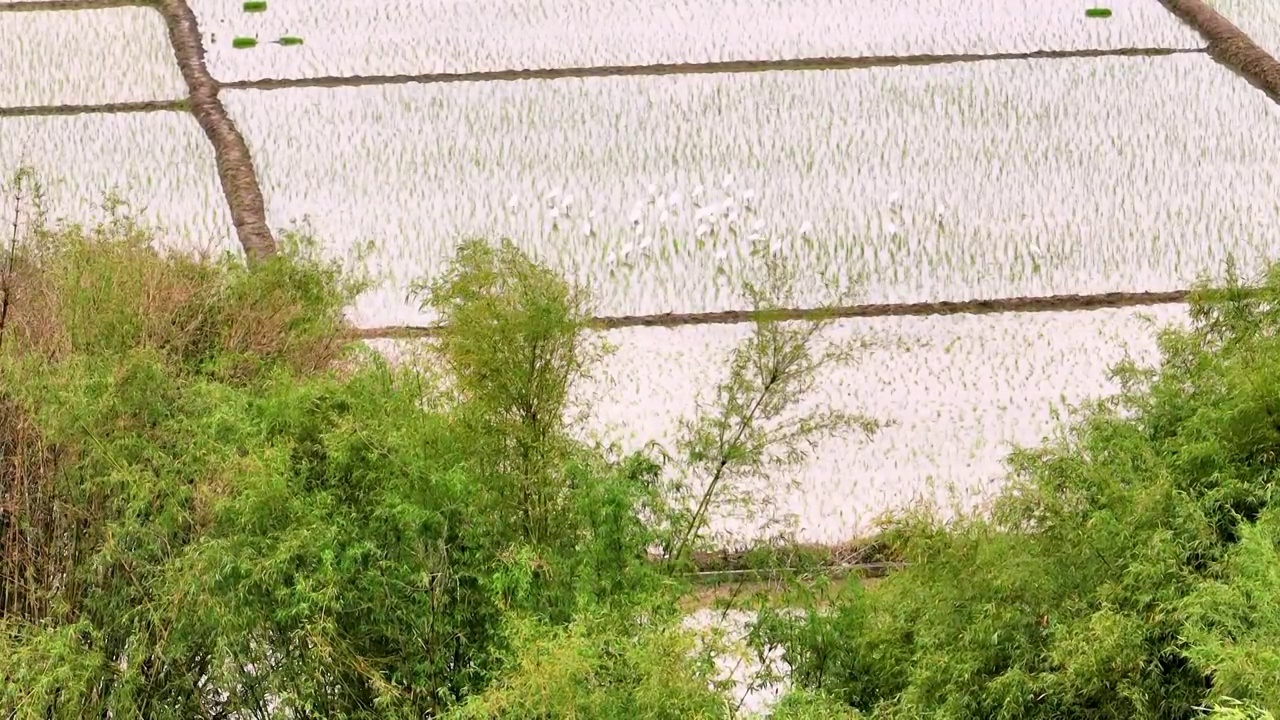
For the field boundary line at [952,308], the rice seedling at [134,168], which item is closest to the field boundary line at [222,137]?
the rice seedling at [134,168]

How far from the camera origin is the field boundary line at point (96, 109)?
7.85 meters

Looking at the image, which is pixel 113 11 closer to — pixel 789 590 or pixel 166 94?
pixel 166 94

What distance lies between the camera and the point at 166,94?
802 cm

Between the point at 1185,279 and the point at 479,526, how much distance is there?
3942mm

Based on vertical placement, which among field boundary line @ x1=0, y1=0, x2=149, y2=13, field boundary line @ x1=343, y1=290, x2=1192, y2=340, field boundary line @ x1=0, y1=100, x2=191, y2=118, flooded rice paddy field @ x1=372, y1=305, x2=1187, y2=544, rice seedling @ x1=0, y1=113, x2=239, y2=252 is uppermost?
field boundary line @ x1=0, y1=0, x2=149, y2=13

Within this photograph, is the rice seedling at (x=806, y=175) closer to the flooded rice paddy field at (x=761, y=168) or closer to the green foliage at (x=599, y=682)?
the flooded rice paddy field at (x=761, y=168)

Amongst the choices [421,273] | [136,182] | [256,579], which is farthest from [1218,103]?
[256,579]

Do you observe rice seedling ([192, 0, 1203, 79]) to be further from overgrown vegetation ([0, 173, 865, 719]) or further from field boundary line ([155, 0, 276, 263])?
overgrown vegetation ([0, 173, 865, 719])

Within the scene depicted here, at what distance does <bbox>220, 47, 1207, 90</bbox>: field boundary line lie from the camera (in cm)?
809

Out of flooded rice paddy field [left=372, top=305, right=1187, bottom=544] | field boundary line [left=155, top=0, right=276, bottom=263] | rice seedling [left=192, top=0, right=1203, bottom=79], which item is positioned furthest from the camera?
rice seedling [left=192, top=0, right=1203, bottom=79]

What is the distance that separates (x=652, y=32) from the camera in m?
8.49

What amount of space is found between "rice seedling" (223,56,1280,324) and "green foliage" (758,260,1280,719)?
2.31 m

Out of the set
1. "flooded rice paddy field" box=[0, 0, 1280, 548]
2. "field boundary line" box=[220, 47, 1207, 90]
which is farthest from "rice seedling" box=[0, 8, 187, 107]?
"field boundary line" box=[220, 47, 1207, 90]

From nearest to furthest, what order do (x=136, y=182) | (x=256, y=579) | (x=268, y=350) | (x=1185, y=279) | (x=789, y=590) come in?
(x=256, y=579)
(x=789, y=590)
(x=268, y=350)
(x=1185, y=279)
(x=136, y=182)
